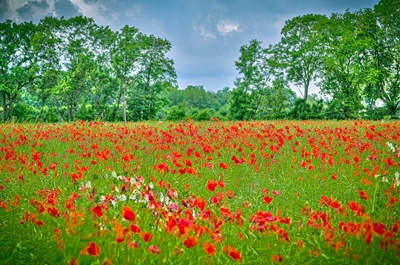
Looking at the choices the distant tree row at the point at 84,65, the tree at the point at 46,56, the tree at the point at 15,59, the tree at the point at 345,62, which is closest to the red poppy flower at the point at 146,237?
the tree at the point at 345,62

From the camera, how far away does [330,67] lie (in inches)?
1083

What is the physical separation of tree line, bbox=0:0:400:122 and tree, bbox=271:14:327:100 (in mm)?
95

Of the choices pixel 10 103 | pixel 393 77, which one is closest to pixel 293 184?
pixel 393 77

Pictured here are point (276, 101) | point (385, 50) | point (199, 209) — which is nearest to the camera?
point (199, 209)

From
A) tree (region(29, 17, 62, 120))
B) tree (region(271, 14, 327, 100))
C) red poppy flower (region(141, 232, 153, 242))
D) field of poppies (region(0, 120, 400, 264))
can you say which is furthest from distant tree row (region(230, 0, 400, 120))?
red poppy flower (region(141, 232, 153, 242))

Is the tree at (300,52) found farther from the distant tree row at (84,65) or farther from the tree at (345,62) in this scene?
the distant tree row at (84,65)

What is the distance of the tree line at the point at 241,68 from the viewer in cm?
2567

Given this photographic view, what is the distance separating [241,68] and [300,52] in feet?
19.9

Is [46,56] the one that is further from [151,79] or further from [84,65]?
[151,79]

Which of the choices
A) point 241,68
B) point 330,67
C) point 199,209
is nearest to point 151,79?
point 241,68

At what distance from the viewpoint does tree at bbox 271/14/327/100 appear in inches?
1168

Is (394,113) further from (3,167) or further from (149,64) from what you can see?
(3,167)

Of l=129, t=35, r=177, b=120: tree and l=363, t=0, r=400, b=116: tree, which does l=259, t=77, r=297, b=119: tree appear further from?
l=129, t=35, r=177, b=120: tree

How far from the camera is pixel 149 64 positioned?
105 ft
